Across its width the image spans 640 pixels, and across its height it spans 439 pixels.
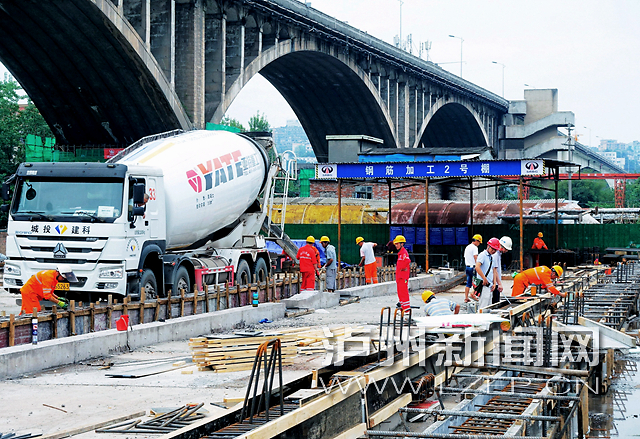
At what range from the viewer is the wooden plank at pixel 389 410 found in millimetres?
9349

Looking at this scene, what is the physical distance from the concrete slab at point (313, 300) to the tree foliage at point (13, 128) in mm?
34742

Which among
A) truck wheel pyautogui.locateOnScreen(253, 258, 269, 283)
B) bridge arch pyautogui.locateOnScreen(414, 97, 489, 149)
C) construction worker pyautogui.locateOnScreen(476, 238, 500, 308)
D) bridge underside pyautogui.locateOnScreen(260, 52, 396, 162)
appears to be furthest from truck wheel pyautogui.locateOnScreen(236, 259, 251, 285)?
bridge arch pyautogui.locateOnScreen(414, 97, 489, 149)

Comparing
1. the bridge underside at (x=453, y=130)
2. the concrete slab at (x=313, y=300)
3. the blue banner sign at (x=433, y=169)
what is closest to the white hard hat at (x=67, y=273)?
the concrete slab at (x=313, y=300)

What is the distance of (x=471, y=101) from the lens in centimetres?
8469

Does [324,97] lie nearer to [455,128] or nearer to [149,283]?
[455,128]

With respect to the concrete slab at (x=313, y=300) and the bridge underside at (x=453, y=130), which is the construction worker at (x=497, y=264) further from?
the bridge underside at (x=453, y=130)

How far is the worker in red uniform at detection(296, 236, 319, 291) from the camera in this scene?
2107cm

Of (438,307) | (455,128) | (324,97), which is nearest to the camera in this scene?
(438,307)

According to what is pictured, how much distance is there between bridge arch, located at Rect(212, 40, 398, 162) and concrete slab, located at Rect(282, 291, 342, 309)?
28347mm

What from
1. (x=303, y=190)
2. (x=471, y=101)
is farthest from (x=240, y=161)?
(x=471, y=101)

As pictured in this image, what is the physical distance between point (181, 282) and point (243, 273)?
13.9 ft

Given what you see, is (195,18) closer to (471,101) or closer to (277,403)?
(277,403)

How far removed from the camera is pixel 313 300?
69.4 feet

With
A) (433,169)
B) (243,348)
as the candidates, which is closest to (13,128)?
(433,169)
